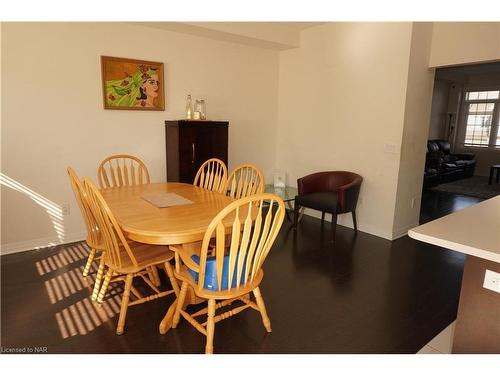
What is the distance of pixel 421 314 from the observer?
7.64 ft

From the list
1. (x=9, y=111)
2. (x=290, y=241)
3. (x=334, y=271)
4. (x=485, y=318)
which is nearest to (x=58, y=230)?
(x=9, y=111)

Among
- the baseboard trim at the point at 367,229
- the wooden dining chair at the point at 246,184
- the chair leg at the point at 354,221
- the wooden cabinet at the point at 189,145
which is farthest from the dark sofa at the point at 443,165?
the wooden dining chair at the point at 246,184

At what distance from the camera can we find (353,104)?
407 cm

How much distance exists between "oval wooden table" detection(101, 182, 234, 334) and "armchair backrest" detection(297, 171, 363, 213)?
5.48 ft

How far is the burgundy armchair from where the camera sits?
3707 mm

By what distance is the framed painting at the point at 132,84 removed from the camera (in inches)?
138

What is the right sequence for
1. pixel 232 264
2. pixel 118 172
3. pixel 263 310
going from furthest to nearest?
pixel 118 172
pixel 263 310
pixel 232 264

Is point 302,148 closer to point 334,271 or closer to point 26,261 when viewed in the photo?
point 334,271

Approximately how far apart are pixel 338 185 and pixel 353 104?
1.01 m

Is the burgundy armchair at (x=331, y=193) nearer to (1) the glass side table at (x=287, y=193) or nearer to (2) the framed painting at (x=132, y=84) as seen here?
(1) the glass side table at (x=287, y=193)

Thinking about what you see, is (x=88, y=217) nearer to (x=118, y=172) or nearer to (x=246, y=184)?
(x=118, y=172)

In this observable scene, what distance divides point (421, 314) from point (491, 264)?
95cm

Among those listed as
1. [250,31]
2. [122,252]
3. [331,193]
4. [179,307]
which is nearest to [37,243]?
[122,252]

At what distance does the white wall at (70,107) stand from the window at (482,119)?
751 centimetres
